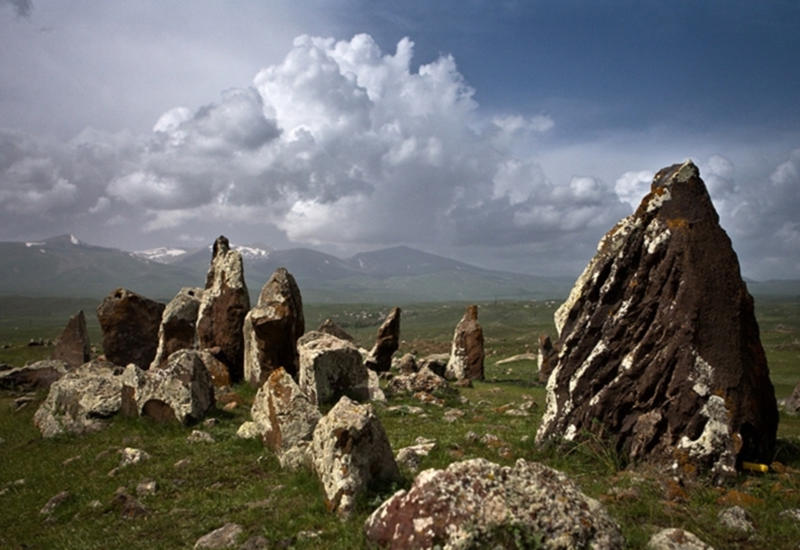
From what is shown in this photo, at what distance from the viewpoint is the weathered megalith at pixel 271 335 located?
85.4ft

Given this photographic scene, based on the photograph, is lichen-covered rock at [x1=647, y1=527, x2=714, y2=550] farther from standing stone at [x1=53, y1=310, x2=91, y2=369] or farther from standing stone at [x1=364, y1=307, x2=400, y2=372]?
standing stone at [x1=53, y1=310, x2=91, y2=369]

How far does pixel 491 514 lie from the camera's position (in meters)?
7.19

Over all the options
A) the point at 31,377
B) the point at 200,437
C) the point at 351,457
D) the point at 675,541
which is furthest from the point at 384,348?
the point at 675,541

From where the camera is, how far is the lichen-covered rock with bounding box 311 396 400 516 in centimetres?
986

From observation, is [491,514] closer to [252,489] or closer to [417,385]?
[252,489]

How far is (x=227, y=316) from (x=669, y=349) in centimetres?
2335

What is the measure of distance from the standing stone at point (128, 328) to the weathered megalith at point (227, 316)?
269 inches

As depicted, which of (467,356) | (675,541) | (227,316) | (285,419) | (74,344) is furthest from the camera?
(74,344)

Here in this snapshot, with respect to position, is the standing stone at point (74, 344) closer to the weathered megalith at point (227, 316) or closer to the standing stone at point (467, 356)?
the weathered megalith at point (227, 316)

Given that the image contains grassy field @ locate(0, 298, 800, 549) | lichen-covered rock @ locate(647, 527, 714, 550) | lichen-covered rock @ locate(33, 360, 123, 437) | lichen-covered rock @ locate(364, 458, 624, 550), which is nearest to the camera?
lichen-covered rock @ locate(364, 458, 624, 550)

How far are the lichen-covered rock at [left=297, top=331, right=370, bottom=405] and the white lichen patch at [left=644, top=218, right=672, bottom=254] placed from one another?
12998 mm

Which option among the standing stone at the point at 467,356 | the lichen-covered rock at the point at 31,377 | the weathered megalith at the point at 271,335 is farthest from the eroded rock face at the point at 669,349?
the lichen-covered rock at the point at 31,377

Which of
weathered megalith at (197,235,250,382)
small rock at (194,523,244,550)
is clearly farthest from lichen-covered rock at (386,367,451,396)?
small rock at (194,523,244,550)

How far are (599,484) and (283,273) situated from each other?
21.1m
